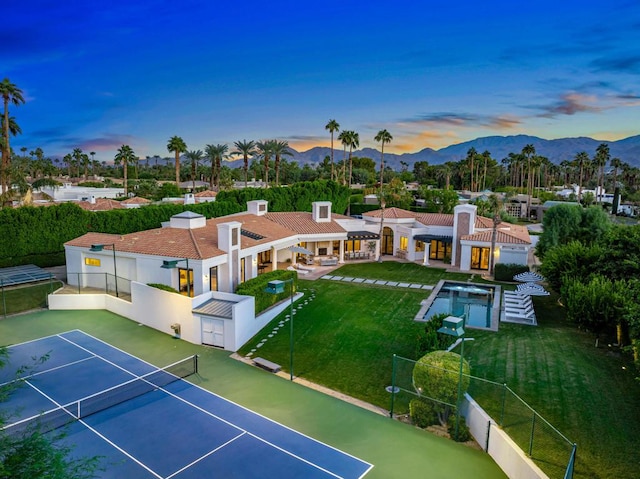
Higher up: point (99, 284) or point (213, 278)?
point (213, 278)

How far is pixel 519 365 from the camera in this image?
18906mm

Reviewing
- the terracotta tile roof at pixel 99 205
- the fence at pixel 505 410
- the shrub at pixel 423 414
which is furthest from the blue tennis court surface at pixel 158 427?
the terracotta tile roof at pixel 99 205

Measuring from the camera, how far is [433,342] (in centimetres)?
1850

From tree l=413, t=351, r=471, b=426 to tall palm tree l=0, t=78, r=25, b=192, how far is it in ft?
156

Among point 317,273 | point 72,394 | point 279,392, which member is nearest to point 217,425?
point 279,392

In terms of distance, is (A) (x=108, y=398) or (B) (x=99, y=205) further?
(B) (x=99, y=205)

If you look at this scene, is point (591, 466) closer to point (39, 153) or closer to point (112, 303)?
point (112, 303)

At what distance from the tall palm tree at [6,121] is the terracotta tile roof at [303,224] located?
2719 centimetres

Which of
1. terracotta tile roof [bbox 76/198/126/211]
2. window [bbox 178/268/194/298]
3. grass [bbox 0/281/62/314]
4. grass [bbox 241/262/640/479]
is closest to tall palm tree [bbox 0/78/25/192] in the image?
terracotta tile roof [bbox 76/198/126/211]

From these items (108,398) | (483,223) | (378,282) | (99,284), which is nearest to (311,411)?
(108,398)

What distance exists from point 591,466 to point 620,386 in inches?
230

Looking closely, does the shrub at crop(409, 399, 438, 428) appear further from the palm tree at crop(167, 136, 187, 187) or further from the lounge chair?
the palm tree at crop(167, 136, 187, 187)

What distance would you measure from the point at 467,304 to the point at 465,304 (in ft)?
0.41

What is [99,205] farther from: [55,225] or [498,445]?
[498,445]
